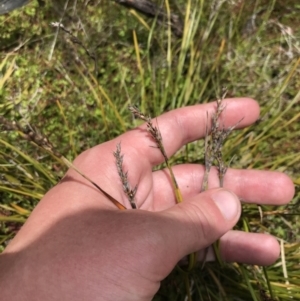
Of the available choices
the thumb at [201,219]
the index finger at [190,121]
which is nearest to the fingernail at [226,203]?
the thumb at [201,219]

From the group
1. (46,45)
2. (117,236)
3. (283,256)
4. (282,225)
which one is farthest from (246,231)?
(46,45)

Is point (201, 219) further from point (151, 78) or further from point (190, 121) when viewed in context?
point (151, 78)

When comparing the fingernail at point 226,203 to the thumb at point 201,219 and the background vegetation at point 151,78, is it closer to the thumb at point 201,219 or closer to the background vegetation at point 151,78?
the thumb at point 201,219

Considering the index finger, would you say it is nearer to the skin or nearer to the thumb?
the skin

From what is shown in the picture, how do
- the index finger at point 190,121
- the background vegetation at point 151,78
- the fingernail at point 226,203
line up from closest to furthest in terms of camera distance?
1. the fingernail at point 226,203
2. the index finger at point 190,121
3. the background vegetation at point 151,78

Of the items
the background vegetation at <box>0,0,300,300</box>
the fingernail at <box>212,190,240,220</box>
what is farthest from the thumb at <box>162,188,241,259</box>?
the background vegetation at <box>0,0,300,300</box>

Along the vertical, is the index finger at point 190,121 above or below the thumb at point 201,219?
above

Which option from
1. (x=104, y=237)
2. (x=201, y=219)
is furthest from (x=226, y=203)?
(x=104, y=237)
